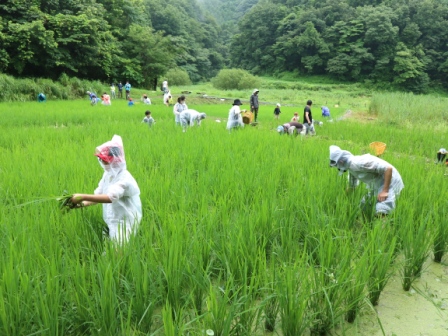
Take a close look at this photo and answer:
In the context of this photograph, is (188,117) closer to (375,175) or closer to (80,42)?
(375,175)

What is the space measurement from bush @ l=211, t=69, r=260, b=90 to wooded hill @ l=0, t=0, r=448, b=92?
7458 mm

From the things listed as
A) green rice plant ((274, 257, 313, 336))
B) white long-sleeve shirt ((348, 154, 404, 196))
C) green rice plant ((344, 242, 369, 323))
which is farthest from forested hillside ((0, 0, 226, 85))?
green rice plant ((344, 242, 369, 323))

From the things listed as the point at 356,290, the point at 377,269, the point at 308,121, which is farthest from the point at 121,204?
the point at 308,121

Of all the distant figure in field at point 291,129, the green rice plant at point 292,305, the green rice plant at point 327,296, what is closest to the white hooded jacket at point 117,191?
the green rice plant at point 292,305

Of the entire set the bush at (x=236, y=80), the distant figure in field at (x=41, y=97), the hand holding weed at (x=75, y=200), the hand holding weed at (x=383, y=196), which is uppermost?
the bush at (x=236, y=80)

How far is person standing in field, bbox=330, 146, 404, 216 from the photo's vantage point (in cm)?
276

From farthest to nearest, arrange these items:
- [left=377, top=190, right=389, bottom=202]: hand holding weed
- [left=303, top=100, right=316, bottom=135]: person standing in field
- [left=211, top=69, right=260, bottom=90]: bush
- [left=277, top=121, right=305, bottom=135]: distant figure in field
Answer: [left=211, top=69, right=260, bottom=90]: bush, [left=303, top=100, right=316, bottom=135]: person standing in field, [left=277, top=121, right=305, bottom=135]: distant figure in field, [left=377, top=190, right=389, bottom=202]: hand holding weed

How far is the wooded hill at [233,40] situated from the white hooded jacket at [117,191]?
630 inches

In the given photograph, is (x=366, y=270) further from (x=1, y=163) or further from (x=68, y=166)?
(x=1, y=163)

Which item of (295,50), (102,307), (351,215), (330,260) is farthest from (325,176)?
(295,50)

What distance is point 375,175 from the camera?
117 inches

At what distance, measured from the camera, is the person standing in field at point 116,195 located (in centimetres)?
214

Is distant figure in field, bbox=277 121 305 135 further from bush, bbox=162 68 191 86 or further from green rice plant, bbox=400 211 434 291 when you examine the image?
bush, bbox=162 68 191 86

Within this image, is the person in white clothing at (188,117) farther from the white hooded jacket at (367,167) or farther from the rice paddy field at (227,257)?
the white hooded jacket at (367,167)
